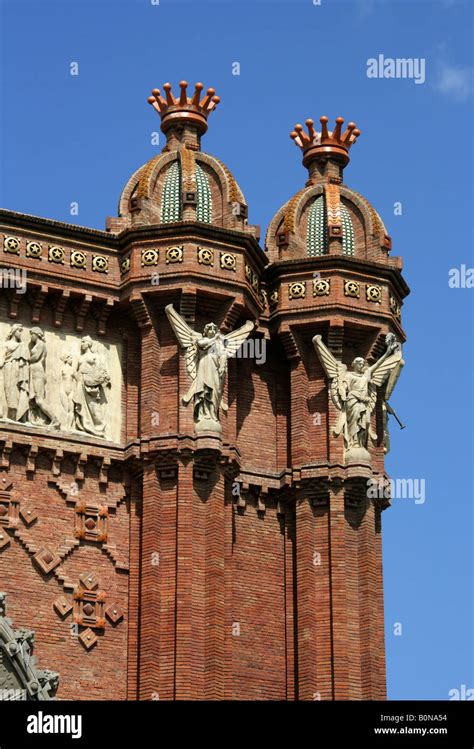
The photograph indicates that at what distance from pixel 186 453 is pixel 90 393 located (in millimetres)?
2218

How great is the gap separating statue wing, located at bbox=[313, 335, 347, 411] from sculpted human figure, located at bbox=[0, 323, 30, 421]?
5.51 m

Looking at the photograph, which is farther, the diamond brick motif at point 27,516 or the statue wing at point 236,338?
the statue wing at point 236,338

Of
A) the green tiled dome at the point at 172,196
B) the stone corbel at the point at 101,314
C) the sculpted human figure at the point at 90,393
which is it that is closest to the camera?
the sculpted human figure at the point at 90,393

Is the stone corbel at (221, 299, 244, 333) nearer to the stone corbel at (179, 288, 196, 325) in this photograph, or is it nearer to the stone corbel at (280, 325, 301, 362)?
the stone corbel at (179, 288, 196, 325)

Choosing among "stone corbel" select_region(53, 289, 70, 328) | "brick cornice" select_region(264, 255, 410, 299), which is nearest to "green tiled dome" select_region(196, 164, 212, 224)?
"brick cornice" select_region(264, 255, 410, 299)

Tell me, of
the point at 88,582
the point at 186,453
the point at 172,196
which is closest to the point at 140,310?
the point at 172,196

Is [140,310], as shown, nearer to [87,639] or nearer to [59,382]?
[59,382]

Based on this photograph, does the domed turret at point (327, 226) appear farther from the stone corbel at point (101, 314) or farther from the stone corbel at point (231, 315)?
the stone corbel at point (101, 314)

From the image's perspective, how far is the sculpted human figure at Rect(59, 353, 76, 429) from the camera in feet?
133

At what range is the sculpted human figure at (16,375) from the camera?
39.9 metres

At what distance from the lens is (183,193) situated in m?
41.8

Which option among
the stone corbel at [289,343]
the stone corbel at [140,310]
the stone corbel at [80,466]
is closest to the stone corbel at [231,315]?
the stone corbel at [289,343]

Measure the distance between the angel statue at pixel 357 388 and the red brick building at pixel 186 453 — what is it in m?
0.24
